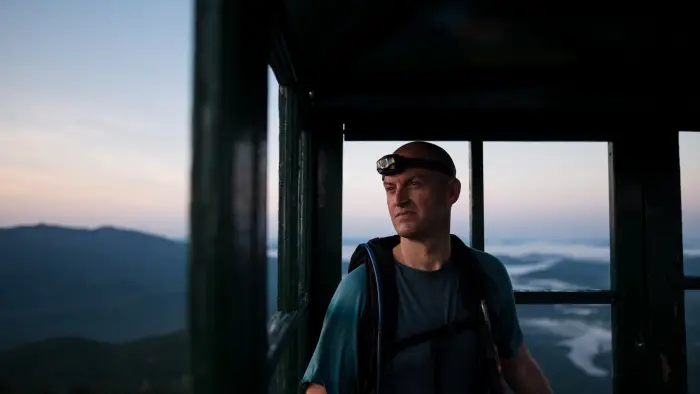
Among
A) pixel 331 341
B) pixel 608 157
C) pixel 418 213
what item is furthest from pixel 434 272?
pixel 608 157

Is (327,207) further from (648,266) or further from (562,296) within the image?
(648,266)

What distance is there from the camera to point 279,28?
139cm

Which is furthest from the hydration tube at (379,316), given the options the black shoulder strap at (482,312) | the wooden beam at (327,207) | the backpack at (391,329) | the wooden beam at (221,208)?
the wooden beam at (327,207)

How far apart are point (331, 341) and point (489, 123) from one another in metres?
1.59

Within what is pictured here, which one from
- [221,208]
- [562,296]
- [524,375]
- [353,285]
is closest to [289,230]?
[353,285]

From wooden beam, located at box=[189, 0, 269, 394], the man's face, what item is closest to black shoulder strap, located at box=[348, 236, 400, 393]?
the man's face

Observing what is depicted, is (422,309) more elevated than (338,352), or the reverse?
(422,309)

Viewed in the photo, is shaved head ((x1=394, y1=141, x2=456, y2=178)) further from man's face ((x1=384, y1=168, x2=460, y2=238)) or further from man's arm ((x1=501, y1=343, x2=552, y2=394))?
man's arm ((x1=501, y1=343, x2=552, y2=394))

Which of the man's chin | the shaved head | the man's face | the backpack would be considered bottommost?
the backpack

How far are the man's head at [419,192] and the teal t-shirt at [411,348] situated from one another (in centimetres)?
15

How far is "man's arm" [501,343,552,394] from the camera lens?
4.98ft

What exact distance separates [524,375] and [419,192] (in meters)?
0.64

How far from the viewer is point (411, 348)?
1381 millimetres

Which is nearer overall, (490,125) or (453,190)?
(453,190)
